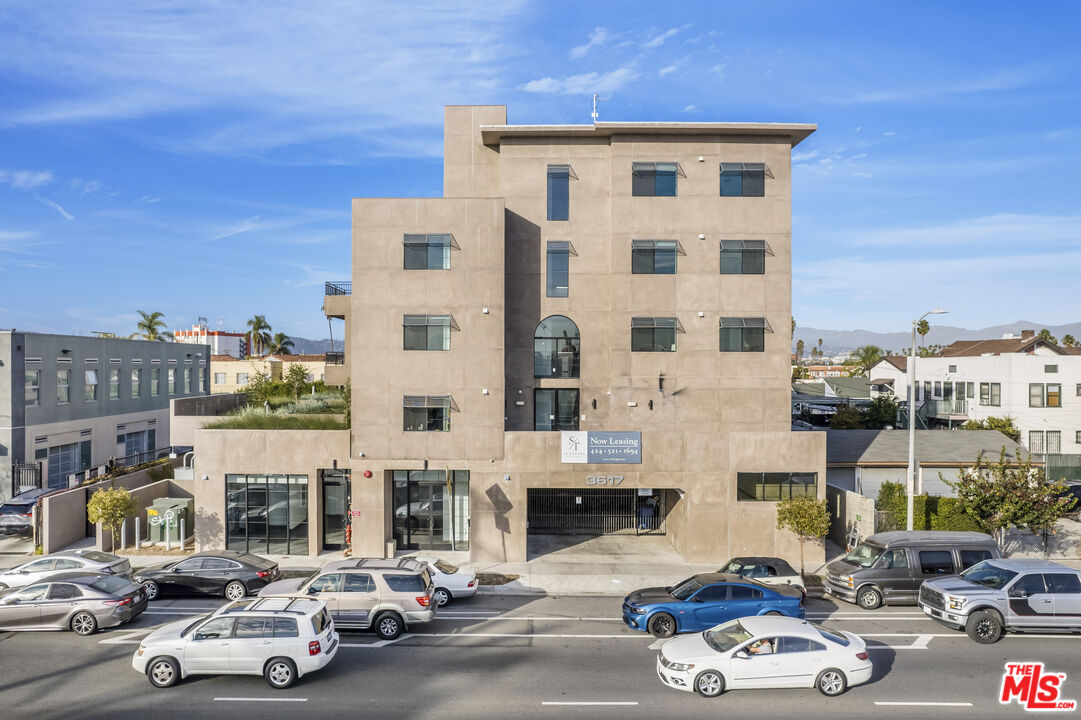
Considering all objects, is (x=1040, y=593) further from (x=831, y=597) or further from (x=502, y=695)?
(x=502, y=695)

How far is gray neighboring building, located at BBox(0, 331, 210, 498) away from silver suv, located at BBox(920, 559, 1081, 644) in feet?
131

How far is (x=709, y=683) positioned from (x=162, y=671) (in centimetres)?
1119

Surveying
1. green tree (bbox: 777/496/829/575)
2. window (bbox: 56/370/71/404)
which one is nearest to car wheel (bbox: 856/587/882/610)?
green tree (bbox: 777/496/829/575)

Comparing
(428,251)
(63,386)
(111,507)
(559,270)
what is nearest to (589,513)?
(559,270)

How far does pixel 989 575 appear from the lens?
57.7 ft

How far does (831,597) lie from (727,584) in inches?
221

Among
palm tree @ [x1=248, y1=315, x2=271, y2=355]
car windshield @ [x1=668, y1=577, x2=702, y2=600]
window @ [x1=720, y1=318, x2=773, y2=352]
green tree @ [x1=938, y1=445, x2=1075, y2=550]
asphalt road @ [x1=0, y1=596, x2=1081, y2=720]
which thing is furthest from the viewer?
palm tree @ [x1=248, y1=315, x2=271, y2=355]

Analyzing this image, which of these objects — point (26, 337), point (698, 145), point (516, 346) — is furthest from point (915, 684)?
point (26, 337)

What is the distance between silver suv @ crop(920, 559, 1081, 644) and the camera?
16625mm

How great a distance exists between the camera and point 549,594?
21250 millimetres

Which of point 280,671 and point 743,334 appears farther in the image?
point 743,334

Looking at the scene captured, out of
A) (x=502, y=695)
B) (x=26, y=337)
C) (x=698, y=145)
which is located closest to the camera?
(x=502, y=695)

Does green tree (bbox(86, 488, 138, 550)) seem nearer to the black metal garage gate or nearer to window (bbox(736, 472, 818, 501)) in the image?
the black metal garage gate

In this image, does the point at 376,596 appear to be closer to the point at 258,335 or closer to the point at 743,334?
the point at 743,334
